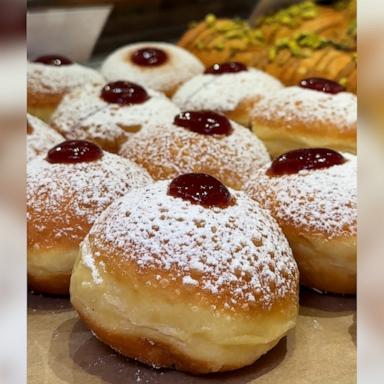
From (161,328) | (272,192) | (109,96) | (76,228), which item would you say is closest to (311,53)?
(109,96)

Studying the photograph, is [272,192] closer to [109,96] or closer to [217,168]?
[217,168]

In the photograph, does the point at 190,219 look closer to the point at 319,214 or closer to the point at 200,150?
the point at 319,214


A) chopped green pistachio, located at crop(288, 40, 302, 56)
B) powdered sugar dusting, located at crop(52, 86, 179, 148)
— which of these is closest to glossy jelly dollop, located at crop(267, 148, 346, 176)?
powdered sugar dusting, located at crop(52, 86, 179, 148)

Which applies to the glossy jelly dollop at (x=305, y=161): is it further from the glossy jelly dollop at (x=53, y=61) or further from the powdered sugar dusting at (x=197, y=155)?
the glossy jelly dollop at (x=53, y=61)

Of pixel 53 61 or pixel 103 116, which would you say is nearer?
pixel 103 116
